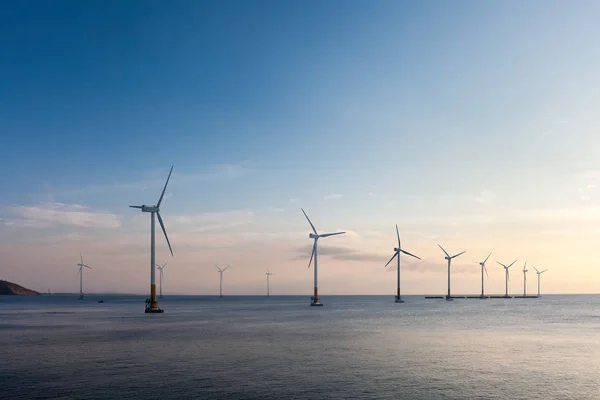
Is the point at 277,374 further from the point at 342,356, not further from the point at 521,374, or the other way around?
the point at 521,374

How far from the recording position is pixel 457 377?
154 feet

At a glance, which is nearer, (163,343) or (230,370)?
(230,370)

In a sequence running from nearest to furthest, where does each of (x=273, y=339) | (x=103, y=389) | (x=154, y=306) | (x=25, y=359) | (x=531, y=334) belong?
(x=103, y=389)
(x=25, y=359)
(x=273, y=339)
(x=531, y=334)
(x=154, y=306)

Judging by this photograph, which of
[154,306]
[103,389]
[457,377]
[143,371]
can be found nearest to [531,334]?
[457,377]

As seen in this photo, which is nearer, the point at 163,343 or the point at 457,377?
the point at 457,377

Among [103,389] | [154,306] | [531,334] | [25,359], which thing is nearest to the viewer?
[103,389]

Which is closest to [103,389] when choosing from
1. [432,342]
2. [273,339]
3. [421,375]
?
[421,375]

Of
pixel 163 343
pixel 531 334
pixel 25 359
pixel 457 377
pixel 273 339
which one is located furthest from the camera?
pixel 531 334

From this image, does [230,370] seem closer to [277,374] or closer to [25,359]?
[277,374]

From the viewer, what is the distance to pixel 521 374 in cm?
4891

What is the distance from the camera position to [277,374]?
47781 mm

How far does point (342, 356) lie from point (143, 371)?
2173 cm

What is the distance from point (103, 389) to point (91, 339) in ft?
145

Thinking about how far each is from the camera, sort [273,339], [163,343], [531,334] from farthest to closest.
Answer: [531,334] < [273,339] < [163,343]
